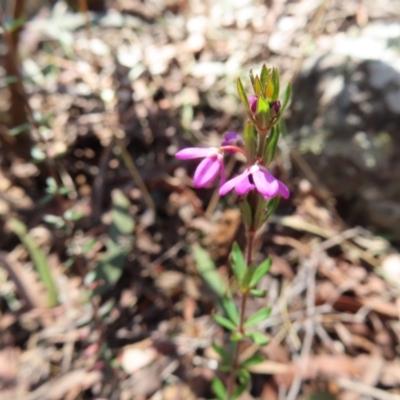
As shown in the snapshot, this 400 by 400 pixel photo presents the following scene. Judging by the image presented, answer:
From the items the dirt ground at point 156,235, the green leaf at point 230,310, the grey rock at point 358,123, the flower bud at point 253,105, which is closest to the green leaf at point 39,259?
the dirt ground at point 156,235

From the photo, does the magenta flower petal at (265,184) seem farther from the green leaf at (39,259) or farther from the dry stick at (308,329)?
the green leaf at (39,259)

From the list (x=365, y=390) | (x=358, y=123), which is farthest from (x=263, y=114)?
(x=358, y=123)

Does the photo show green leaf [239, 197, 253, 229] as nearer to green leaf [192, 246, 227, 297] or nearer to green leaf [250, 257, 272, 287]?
green leaf [250, 257, 272, 287]

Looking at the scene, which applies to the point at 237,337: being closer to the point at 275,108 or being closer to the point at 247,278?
the point at 247,278

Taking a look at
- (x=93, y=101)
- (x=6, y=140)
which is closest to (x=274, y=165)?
(x=93, y=101)

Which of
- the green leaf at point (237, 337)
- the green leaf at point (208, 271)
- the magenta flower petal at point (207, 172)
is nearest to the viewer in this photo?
the magenta flower petal at point (207, 172)

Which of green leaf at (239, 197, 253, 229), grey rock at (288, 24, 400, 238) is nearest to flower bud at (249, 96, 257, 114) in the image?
green leaf at (239, 197, 253, 229)
